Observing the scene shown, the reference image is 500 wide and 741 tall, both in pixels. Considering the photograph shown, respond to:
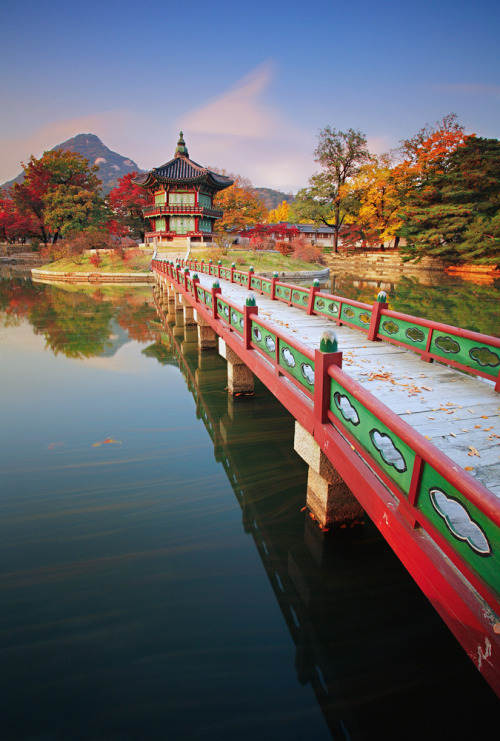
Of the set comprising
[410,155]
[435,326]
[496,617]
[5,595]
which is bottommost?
[5,595]

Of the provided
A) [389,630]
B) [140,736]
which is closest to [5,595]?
[140,736]

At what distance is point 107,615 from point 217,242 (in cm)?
4178

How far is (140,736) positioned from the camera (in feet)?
9.39

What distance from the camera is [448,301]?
22.4 metres

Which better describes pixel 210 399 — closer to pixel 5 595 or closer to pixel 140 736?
pixel 5 595

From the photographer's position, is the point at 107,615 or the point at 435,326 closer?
the point at 107,615

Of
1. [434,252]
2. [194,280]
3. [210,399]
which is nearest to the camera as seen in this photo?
[210,399]

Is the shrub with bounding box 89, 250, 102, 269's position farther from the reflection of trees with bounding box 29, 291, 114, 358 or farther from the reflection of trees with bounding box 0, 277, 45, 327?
the reflection of trees with bounding box 29, 291, 114, 358

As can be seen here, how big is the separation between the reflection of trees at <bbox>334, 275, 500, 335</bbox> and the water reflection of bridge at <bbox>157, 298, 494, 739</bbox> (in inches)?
521

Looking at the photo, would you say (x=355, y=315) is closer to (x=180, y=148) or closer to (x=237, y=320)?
(x=237, y=320)

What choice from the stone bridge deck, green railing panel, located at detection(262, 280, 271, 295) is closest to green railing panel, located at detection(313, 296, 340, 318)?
the stone bridge deck

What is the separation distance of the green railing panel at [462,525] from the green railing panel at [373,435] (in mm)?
194

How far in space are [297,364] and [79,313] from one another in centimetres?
1986

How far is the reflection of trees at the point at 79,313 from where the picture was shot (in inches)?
613
